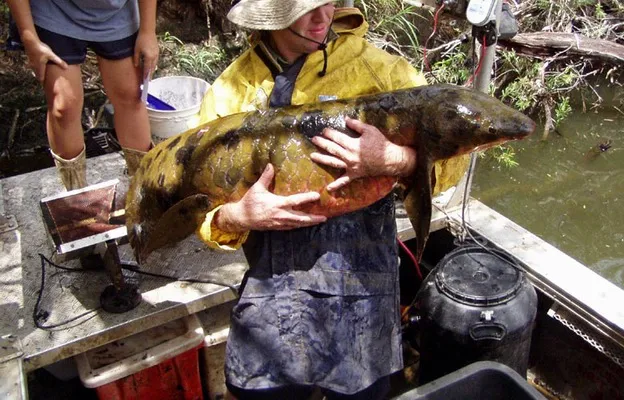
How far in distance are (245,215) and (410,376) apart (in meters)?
1.96

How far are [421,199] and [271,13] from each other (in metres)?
0.94

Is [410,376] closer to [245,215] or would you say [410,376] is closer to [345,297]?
[345,297]

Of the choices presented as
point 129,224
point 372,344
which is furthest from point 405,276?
point 129,224

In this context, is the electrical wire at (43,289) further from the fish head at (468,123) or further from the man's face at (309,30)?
the fish head at (468,123)

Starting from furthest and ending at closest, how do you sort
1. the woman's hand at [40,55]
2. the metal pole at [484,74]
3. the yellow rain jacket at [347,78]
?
1. the woman's hand at [40,55]
2. the metal pole at [484,74]
3. the yellow rain jacket at [347,78]

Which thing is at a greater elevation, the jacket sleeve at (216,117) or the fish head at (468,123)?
the fish head at (468,123)

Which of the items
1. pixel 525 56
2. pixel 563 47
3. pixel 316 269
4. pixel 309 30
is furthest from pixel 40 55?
pixel 563 47

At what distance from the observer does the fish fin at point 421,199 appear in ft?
7.46

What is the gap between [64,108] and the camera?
11.3 ft

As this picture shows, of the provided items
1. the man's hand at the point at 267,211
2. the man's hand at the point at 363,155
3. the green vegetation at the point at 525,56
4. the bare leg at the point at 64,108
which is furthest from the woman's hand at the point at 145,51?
the green vegetation at the point at 525,56

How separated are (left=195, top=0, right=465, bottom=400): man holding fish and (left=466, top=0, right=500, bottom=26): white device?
486 millimetres

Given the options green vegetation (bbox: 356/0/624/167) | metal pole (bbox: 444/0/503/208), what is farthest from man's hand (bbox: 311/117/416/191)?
green vegetation (bbox: 356/0/624/167)

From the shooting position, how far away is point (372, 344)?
255cm

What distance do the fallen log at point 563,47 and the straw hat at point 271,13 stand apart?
5185 millimetres
